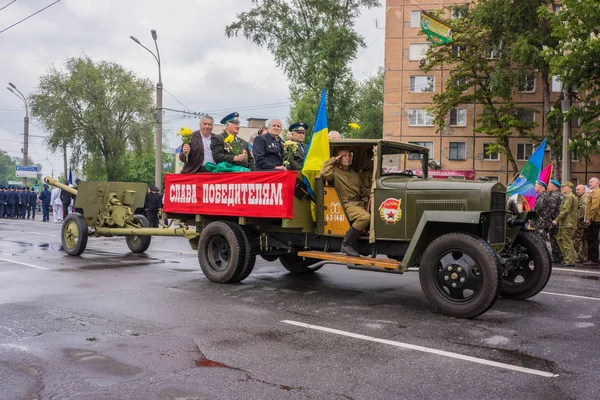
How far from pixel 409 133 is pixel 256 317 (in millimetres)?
38444

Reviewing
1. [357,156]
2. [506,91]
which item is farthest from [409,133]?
[357,156]

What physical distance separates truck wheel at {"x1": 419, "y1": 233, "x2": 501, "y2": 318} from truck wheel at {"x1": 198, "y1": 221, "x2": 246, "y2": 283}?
3038 millimetres

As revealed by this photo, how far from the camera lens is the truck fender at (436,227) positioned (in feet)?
21.9

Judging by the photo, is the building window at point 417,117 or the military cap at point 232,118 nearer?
the military cap at point 232,118

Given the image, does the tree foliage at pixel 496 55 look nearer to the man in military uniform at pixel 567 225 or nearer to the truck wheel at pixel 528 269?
the man in military uniform at pixel 567 225

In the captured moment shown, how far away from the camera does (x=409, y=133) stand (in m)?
43.6

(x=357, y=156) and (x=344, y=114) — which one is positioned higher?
(x=344, y=114)

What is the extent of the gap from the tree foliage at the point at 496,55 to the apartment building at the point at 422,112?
5823 millimetres

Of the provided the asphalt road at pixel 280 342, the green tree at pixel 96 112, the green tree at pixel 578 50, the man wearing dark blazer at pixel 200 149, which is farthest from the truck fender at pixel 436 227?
the green tree at pixel 96 112

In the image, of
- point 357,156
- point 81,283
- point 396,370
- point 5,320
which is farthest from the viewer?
point 81,283

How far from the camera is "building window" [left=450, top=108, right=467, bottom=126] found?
4212cm

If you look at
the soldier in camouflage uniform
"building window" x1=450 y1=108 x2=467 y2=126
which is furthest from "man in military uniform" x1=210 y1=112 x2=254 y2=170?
"building window" x1=450 y1=108 x2=467 y2=126

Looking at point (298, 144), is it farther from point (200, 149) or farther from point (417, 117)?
point (417, 117)

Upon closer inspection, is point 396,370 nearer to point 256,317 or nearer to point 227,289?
point 256,317
